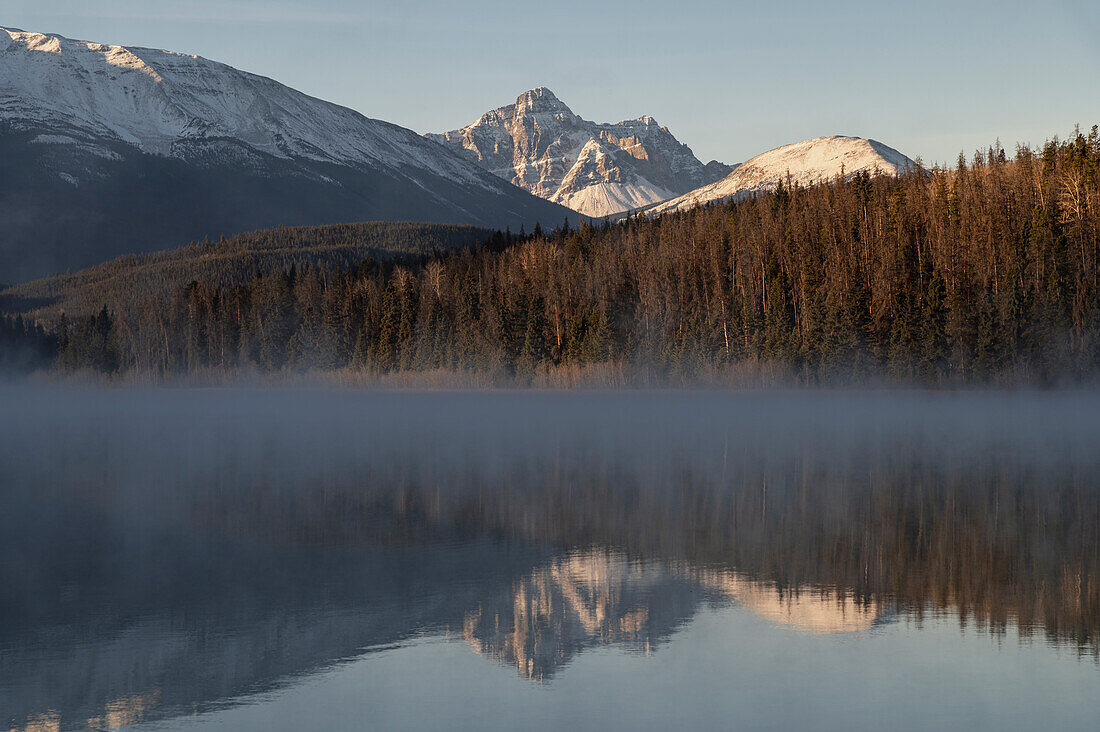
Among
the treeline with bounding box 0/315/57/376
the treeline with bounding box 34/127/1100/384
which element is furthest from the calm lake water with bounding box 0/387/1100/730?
the treeline with bounding box 0/315/57/376

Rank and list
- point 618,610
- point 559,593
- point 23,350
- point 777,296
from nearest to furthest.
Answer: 1. point 618,610
2. point 559,593
3. point 777,296
4. point 23,350

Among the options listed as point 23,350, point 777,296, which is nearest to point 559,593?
point 777,296

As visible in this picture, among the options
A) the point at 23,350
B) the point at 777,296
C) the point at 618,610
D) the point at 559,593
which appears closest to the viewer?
the point at 618,610

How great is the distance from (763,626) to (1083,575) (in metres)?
6.37

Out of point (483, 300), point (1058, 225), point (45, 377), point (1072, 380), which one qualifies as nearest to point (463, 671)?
point (1072, 380)

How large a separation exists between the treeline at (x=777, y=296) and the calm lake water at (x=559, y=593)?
48.2 meters

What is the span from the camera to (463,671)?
13797 mm

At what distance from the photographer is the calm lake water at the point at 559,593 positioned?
499 inches

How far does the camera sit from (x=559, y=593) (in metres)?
17.9

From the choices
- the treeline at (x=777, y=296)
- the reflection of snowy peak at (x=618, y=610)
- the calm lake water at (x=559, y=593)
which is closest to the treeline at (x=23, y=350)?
the treeline at (x=777, y=296)

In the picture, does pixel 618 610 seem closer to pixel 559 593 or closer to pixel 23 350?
pixel 559 593

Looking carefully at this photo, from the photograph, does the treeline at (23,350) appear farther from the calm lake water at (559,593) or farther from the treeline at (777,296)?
the calm lake water at (559,593)

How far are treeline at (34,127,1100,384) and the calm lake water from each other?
158ft

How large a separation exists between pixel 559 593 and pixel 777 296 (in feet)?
282
